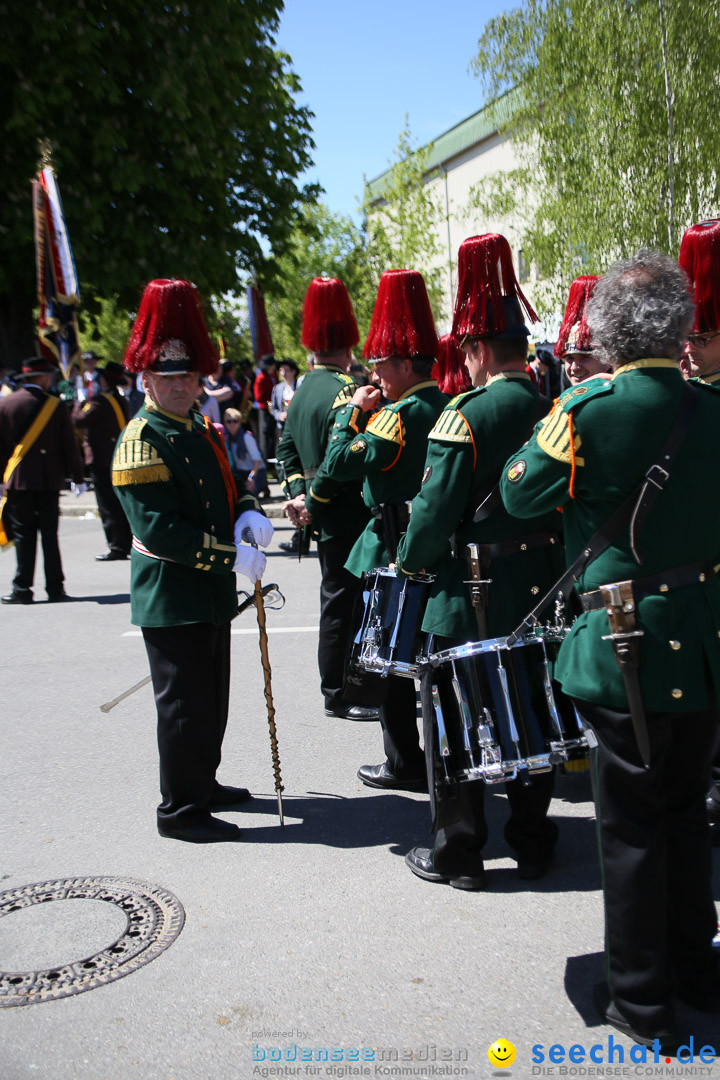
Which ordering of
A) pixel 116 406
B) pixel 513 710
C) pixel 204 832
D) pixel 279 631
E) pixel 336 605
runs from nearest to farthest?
pixel 513 710, pixel 204 832, pixel 336 605, pixel 279 631, pixel 116 406

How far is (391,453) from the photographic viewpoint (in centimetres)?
431

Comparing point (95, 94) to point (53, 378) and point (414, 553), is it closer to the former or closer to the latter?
point (53, 378)

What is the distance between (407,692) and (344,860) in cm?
94

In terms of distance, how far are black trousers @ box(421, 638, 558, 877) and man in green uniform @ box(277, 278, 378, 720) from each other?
5.96 ft

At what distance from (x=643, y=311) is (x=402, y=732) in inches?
99.9

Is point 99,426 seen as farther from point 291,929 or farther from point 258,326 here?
point 291,929

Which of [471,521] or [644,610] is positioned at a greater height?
[471,521]

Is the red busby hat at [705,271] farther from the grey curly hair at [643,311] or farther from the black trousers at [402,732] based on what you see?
the black trousers at [402,732]

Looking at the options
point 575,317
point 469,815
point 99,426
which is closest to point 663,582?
point 469,815

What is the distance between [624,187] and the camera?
1600cm

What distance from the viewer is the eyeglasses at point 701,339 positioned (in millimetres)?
3943

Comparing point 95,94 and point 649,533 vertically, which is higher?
point 95,94

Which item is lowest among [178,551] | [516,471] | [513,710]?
[513,710]

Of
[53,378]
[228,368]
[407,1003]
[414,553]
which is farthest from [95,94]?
[407,1003]
